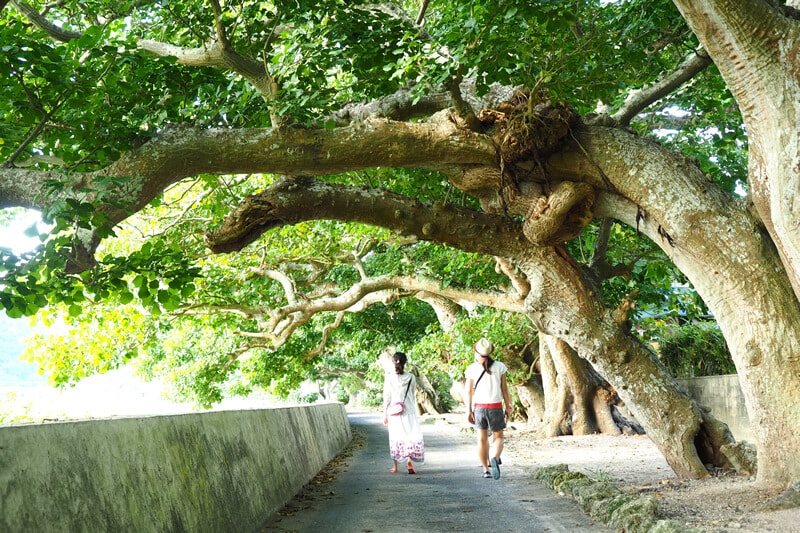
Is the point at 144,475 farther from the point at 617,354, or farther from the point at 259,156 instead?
the point at 617,354

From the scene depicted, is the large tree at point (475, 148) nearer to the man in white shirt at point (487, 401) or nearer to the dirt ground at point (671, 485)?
the dirt ground at point (671, 485)

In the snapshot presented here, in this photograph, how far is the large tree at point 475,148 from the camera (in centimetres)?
570

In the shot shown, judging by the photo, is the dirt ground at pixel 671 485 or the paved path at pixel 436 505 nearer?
the dirt ground at pixel 671 485

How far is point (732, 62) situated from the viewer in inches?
230

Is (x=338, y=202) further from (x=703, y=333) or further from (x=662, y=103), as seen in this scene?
(x=703, y=333)

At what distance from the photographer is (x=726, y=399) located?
13992 mm

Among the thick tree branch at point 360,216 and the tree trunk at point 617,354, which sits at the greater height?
the thick tree branch at point 360,216

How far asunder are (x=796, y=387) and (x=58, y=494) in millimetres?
5879

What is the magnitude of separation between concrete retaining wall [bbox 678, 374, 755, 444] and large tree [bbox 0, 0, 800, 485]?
19.9 ft

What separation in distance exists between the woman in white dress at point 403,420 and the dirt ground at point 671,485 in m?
1.75

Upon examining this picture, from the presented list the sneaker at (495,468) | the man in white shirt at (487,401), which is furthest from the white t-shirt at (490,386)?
the sneaker at (495,468)

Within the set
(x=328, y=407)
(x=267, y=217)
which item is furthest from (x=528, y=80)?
(x=328, y=407)

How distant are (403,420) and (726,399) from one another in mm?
7104

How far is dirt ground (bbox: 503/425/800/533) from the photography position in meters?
5.33
